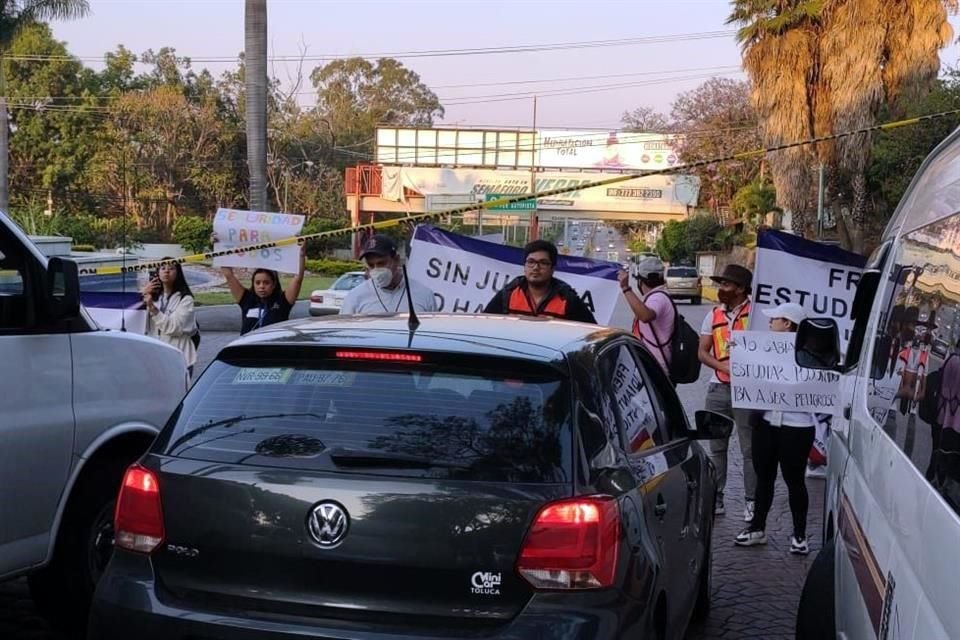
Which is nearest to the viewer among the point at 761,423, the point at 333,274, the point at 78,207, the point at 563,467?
the point at 563,467

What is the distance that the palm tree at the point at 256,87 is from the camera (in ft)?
53.3

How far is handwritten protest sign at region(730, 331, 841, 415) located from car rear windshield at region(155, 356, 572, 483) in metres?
3.96

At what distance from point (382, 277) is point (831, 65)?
21.5 m

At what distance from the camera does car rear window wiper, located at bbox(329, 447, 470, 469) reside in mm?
3465

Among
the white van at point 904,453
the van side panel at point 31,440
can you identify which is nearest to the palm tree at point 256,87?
the van side panel at point 31,440

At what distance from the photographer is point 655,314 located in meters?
8.14

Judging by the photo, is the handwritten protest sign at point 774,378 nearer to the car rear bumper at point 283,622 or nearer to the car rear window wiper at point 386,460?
the car rear bumper at point 283,622

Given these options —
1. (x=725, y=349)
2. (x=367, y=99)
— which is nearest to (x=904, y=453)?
→ (x=725, y=349)

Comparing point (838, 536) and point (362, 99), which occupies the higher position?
point (362, 99)

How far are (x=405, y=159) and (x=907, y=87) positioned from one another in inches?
1501

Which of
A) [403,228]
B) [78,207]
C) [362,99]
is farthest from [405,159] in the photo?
[78,207]

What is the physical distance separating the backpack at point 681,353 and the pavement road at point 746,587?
1.12 m

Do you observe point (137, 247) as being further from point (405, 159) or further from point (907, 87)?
point (405, 159)

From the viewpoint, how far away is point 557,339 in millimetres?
4094
